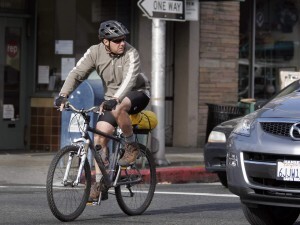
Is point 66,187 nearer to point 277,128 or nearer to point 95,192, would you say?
point 95,192

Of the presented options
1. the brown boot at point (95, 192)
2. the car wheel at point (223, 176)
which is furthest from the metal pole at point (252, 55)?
the brown boot at point (95, 192)

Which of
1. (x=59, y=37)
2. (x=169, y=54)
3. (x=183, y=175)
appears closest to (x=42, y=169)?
(x=183, y=175)

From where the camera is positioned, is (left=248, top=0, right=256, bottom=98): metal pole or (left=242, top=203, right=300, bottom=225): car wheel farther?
(left=248, top=0, right=256, bottom=98): metal pole

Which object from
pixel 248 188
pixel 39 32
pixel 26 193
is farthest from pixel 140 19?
pixel 248 188

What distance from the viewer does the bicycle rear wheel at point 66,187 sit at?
8.26 metres

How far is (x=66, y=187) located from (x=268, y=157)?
2023 mm

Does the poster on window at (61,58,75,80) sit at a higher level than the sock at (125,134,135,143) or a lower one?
higher

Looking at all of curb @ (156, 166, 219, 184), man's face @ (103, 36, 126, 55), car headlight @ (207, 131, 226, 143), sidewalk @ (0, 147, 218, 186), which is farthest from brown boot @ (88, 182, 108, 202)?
curb @ (156, 166, 219, 184)

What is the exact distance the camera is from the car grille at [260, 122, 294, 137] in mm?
7461

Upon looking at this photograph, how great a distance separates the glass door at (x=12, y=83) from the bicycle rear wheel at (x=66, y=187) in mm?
7811

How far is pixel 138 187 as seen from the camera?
9430 millimetres

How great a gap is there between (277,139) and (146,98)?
6.52ft

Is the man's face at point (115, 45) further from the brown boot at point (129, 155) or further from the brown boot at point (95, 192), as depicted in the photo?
the brown boot at point (95, 192)

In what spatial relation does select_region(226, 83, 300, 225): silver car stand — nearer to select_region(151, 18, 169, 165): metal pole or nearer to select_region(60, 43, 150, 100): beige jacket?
select_region(60, 43, 150, 100): beige jacket
